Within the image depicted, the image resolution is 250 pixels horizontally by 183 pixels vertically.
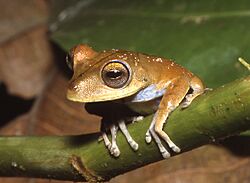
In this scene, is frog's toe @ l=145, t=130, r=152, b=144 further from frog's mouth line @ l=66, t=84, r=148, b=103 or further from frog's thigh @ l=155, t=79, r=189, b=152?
frog's mouth line @ l=66, t=84, r=148, b=103

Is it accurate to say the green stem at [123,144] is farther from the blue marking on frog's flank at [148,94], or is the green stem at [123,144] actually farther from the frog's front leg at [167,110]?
the blue marking on frog's flank at [148,94]

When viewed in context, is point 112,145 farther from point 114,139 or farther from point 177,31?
point 177,31

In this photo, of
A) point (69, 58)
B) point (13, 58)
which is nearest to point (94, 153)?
point (69, 58)

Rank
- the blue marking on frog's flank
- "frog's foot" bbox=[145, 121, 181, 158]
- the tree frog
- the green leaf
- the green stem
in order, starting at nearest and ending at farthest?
1. the green stem
2. "frog's foot" bbox=[145, 121, 181, 158]
3. the tree frog
4. the blue marking on frog's flank
5. the green leaf

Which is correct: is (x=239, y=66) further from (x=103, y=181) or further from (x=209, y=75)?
(x=103, y=181)

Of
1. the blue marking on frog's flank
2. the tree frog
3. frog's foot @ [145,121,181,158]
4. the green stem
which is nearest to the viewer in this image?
the green stem

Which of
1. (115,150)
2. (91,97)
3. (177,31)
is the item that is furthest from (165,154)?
(177,31)

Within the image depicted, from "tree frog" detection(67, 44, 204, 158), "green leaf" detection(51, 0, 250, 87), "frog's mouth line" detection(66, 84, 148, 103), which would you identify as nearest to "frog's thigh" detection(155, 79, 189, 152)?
"tree frog" detection(67, 44, 204, 158)

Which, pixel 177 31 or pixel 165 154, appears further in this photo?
pixel 177 31
